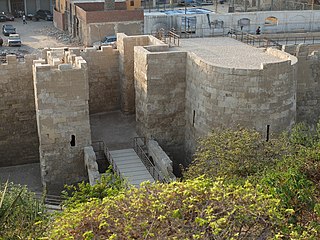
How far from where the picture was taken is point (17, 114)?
24.5 m

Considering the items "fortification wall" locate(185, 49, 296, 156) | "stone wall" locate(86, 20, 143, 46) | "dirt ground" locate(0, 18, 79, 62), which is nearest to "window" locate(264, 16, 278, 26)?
"stone wall" locate(86, 20, 143, 46)

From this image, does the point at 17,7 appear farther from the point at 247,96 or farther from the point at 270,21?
the point at 247,96

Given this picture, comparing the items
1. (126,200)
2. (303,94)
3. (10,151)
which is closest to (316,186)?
(126,200)

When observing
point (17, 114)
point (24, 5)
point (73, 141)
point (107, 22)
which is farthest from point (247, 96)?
point (24, 5)

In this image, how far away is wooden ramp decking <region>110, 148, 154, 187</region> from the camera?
20239 millimetres

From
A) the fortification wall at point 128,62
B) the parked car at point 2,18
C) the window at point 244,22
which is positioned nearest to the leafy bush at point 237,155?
the fortification wall at point 128,62

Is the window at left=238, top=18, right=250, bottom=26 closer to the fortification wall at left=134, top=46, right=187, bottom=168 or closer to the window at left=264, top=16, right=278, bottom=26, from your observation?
the window at left=264, top=16, right=278, bottom=26

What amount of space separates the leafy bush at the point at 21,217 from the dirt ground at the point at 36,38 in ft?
101

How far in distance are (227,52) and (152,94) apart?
4266 millimetres

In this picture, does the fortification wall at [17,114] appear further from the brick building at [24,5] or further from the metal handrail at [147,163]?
the brick building at [24,5]

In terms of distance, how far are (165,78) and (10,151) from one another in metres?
8.65

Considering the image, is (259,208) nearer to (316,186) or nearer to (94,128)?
(316,186)

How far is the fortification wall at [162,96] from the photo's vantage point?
22094mm

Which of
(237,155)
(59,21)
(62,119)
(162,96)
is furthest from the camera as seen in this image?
(59,21)
